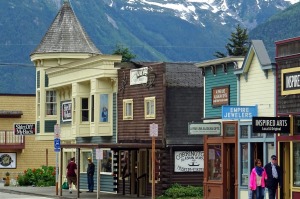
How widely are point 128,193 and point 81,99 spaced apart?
6.90 meters

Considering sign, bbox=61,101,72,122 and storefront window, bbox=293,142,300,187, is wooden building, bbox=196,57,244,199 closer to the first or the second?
storefront window, bbox=293,142,300,187

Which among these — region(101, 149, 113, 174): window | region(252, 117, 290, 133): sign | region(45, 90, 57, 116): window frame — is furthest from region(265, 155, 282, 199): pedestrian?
region(45, 90, 57, 116): window frame

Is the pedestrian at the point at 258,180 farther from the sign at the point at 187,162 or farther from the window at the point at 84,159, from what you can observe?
the window at the point at 84,159

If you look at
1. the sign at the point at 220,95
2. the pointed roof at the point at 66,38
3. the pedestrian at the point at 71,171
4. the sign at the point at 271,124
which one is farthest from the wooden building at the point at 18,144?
the sign at the point at 271,124

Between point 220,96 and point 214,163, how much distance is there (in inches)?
109

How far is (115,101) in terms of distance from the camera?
163ft

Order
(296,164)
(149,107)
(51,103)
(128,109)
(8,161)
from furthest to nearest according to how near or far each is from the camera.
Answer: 1. (8,161)
2. (51,103)
3. (128,109)
4. (149,107)
5. (296,164)

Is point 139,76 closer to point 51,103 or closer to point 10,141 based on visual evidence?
point 51,103

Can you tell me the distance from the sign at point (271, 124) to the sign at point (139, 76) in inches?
503

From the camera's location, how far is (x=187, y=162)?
1756 inches

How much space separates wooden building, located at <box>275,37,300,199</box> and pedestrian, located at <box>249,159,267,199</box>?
41.0 inches

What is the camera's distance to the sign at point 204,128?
39.2 m

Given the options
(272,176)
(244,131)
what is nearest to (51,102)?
(244,131)

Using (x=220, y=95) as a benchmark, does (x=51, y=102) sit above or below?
below
